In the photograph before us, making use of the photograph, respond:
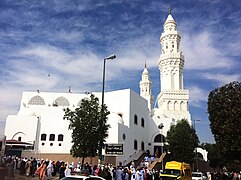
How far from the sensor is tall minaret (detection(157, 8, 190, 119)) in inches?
2256

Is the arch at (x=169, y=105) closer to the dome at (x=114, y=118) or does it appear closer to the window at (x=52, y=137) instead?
the dome at (x=114, y=118)

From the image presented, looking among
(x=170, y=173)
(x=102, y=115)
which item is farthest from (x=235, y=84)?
(x=102, y=115)

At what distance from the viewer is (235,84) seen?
64.8 ft

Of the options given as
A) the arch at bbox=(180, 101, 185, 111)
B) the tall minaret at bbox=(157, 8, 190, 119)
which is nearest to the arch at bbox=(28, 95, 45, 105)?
the tall minaret at bbox=(157, 8, 190, 119)

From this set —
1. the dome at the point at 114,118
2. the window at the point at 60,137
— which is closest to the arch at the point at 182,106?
the dome at the point at 114,118

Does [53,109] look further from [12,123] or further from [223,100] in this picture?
[223,100]

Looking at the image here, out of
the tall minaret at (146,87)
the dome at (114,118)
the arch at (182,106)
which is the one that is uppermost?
the tall minaret at (146,87)

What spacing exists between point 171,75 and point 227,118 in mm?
40683

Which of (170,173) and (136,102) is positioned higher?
(136,102)

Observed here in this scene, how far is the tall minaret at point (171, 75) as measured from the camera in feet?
188

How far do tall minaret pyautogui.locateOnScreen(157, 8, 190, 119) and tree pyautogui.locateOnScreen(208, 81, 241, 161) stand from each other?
35.3 m

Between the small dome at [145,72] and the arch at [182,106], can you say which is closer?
the arch at [182,106]

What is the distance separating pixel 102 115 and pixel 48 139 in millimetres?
22835

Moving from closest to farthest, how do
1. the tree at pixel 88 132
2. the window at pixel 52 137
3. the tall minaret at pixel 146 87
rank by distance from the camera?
the tree at pixel 88 132
the window at pixel 52 137
the tall minaret at pixel 146 87
